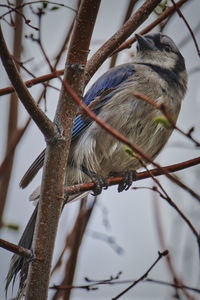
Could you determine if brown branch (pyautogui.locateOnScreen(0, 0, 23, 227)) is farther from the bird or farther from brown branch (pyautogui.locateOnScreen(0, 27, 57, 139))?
brown branch (pyautogui.locateOnScreen(0, 27, 57, 139))

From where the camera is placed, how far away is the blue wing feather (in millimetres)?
3967

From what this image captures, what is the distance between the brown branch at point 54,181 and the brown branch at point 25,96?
79mm

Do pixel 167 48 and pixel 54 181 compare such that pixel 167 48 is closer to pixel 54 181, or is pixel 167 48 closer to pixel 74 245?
pixel 74 245

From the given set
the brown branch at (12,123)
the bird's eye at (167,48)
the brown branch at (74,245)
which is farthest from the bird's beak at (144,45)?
the brown branch at (74,245)

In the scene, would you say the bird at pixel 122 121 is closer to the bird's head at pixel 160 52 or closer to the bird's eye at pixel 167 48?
the bird's head at pixel 160 52

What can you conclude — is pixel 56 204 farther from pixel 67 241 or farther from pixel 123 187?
pixel 123 187

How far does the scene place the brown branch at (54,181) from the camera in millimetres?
2398

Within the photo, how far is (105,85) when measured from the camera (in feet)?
13.7

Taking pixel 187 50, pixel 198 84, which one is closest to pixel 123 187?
pixel 198 84

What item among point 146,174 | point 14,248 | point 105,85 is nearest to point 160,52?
point 105,85

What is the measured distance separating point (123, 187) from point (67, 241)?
615mm

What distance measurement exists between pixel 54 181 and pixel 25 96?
0.46 meters

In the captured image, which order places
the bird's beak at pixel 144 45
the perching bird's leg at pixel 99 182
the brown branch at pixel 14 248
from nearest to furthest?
1. the brown branch at pixel 14 248
2. the perching bird's leg at pixel 99 182
3. the bird's beak at pixel 144 45

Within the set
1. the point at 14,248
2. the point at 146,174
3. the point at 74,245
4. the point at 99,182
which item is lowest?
the point at 14,248
